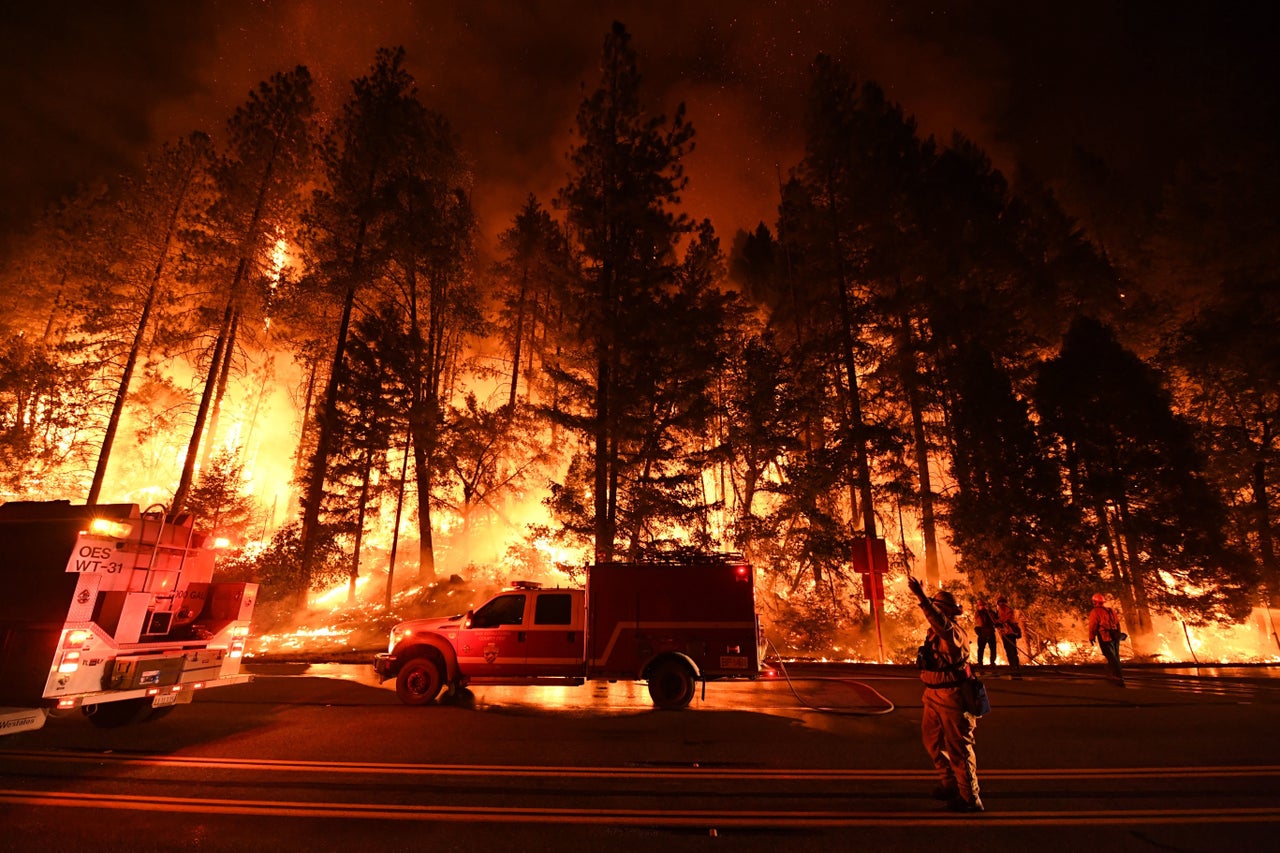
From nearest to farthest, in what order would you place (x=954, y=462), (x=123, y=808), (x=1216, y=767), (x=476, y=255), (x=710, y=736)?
(x=123, y=808)
(x=1216, y=767)
(x=710, y=736)
(x=954, y=462)
(x=476, y=255)

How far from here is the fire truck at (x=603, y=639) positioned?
10.6 meters

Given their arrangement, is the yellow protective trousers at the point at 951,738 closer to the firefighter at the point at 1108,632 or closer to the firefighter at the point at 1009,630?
the firefighter at the point at 1108,632

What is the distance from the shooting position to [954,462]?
68.3 feet

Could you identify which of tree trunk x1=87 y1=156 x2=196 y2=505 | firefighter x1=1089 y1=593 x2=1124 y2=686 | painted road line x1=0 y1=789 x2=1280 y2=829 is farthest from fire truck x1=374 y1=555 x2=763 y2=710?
tree trunk x1=87 y1=156 x2=196 y2=505

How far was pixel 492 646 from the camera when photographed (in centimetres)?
1080

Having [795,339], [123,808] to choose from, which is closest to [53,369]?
[123,808]

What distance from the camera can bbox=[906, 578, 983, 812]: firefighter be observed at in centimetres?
536

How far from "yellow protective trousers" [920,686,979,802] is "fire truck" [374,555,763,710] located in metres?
5.09

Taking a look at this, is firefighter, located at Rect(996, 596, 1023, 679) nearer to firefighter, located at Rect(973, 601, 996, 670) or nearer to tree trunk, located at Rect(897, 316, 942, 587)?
firefighter, located at Rect(973, 601, 996, 670)

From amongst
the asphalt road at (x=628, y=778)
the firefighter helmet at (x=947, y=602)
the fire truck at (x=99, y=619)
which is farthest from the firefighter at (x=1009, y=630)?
the fire truck at (x=99, y=619)

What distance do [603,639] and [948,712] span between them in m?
6.63

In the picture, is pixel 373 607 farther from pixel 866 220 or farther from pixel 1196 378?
pixel 1196 378

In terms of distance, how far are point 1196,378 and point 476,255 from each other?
3125 centimetres

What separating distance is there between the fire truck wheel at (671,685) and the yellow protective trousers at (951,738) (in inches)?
213
